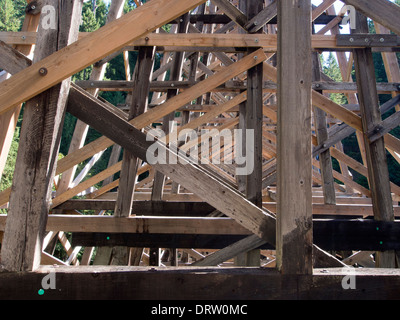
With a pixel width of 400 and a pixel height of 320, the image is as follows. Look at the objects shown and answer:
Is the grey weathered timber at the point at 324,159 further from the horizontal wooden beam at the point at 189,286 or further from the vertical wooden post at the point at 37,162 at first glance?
the vertical wooden post at the point at 37,162

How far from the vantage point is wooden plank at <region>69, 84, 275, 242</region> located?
214cm

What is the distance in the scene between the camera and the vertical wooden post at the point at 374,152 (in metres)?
3.76

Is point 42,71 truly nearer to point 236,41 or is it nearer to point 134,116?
point 134,116

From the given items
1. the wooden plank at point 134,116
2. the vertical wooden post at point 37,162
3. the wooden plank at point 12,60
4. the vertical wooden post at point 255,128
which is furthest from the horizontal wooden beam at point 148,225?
the wooden plank at point 12,60

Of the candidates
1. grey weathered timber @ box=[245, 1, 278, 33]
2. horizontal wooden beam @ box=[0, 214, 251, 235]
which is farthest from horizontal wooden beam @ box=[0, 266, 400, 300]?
grey weathered timber @ box=[245, 1, 278, 33]

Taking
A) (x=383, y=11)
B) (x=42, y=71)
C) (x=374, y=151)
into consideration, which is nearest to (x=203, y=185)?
(x=42, y=71)

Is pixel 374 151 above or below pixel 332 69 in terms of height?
below

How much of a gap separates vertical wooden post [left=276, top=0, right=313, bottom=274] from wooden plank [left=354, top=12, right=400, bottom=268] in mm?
2089

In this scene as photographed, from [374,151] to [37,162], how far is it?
2.87 m

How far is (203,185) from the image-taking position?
2.17 metres

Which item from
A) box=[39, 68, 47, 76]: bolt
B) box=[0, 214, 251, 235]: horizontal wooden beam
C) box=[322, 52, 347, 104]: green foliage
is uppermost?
box=[322, 52, 347, 104]: green foliage

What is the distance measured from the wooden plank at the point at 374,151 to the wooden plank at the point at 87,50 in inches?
94.8

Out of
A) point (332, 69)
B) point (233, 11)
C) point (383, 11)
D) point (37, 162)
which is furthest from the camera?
point (332, 69)

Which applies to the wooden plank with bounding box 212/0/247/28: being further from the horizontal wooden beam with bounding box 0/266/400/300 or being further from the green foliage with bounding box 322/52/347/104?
the green foliage with bounding box 322/52/347/104
